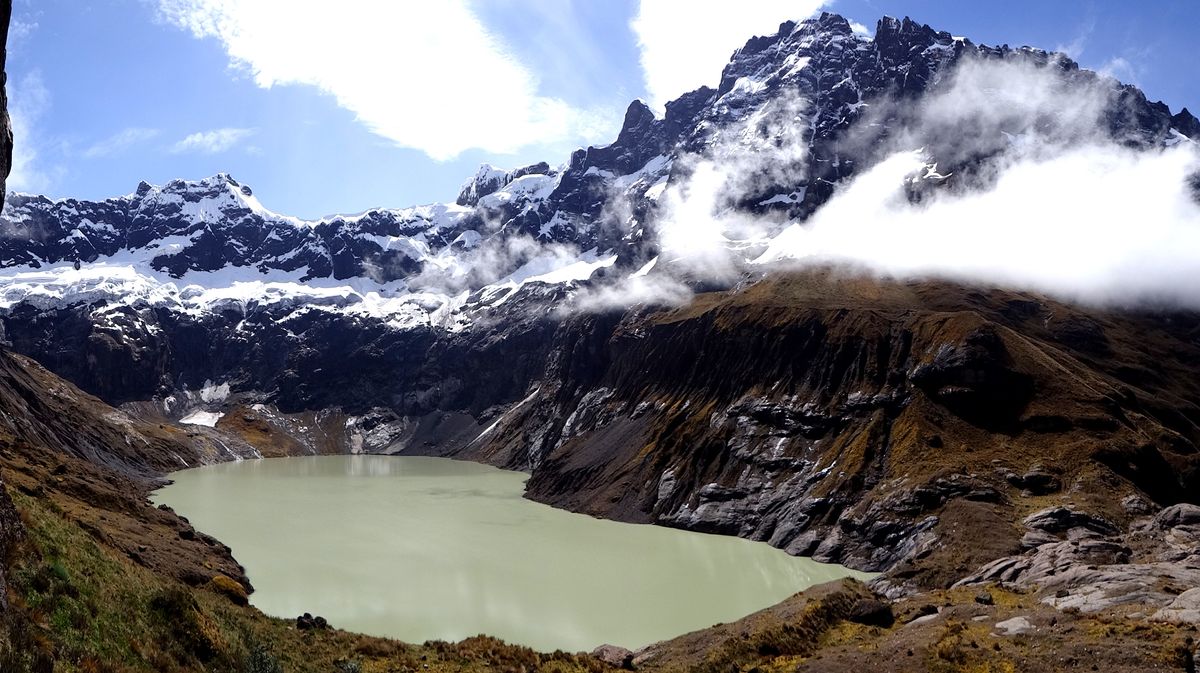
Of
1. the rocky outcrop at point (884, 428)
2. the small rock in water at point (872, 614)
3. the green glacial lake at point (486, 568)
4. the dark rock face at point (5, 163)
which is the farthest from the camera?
the rocky outcrop at point (884, 428)

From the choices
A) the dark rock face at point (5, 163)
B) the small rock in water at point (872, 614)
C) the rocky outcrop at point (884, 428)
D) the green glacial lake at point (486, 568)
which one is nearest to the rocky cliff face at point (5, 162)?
the dark rock face at point (5, 163)

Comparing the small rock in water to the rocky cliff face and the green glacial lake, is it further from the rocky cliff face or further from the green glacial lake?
the rocky cliff face

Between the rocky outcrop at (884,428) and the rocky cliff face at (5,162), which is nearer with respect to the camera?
the rocky cliff face at (5,162)

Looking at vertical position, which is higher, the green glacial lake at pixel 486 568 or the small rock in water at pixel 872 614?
the green glacial lake at pixel 486 568

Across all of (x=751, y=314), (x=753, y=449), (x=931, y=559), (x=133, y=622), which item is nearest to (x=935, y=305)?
(x=751, y=314)

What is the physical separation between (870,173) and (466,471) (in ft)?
406

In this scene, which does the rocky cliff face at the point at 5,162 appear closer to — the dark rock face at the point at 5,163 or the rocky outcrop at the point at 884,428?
the dark rock face at the point at 5,163

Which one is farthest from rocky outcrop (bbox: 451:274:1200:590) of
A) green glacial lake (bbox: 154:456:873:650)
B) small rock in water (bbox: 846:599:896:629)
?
small rock in water (bbox: 846:599:896:629)

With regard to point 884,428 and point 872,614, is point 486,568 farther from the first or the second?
point 884,428

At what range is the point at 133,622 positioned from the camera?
17.8 meters

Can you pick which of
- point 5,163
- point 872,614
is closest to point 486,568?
point 872,614

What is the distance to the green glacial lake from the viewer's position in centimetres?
4684

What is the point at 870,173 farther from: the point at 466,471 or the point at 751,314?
the point at 466,471

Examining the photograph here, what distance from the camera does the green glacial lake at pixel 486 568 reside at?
46844 millimetres
